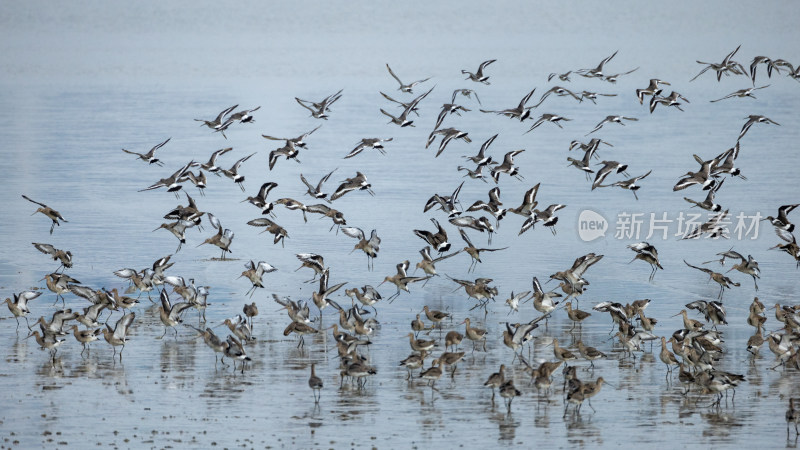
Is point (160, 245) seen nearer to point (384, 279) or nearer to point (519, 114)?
point (384, 279)

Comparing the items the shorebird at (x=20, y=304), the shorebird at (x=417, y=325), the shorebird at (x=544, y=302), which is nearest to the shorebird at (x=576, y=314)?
the shorebird at (x=544, y=302)

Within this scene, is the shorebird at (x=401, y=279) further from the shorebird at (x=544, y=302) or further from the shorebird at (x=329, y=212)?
the shorebird at (x=329, y=212)

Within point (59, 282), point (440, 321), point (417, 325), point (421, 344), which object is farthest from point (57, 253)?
point (421, 344)

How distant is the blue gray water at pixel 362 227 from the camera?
14.0m

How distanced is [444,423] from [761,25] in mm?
66239

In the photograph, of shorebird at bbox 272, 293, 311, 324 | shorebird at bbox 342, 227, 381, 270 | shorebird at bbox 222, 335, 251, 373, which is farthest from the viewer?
shorebird at bbox 342, 227, 381, 270

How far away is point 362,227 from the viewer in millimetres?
25297

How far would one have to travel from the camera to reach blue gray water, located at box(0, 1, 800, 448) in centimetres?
1395

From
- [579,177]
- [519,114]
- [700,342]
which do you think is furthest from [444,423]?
[579,177]

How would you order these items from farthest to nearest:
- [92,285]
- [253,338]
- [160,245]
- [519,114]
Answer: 1. [519,114]
2. [160,245]
3. [92,285]
4. [253,338]

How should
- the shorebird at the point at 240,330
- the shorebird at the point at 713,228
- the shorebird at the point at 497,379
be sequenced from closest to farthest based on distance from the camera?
the shorebird at the point at 497,379 < the shorebird at the point at 240,330 < the shorebird at the point at 713,228

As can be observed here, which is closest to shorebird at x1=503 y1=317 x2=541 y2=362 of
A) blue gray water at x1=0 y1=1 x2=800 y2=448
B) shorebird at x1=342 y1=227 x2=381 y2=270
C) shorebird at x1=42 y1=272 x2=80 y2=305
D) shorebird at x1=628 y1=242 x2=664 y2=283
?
blue gray water at x1=0 y1=1 x2=800 y2=448

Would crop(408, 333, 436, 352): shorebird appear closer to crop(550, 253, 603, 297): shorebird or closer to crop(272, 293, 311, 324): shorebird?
crop(272, 293, 311, 324): shorebird

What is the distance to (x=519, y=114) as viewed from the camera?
25.3m
